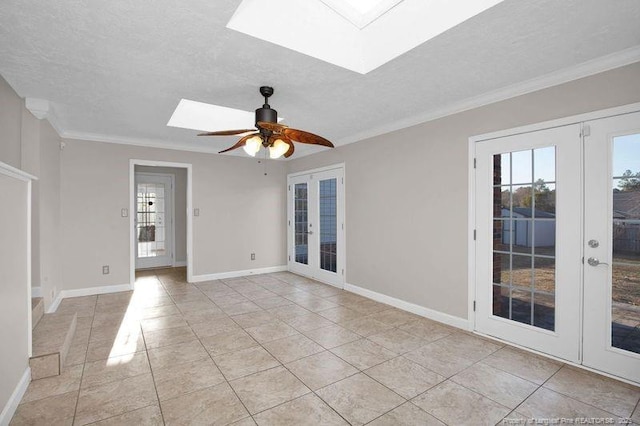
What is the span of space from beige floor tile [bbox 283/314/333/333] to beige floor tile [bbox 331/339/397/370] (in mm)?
551

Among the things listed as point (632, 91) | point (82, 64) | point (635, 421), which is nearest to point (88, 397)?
point (82, 64)

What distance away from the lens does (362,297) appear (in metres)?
4.50

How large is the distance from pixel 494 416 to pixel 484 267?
1.49m

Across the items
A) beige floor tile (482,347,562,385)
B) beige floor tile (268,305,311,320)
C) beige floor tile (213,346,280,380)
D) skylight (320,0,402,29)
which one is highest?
skylight (320,0,402,29)

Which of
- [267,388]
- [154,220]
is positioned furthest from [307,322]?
[154,220]

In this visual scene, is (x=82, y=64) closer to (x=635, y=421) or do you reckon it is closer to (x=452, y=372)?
(x=452, y=372)

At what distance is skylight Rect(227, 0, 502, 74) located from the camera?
1.96m

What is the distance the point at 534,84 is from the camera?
105 inches

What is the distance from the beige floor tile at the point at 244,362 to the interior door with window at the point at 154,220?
5030 millimetres

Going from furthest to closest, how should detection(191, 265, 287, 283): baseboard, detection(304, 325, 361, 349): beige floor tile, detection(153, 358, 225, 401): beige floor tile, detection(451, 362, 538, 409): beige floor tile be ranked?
detection(191, 265, 287, 283): baseboard < detection(304, 325, 361, 349): beige floor tile < detection(153, 358, 225, 401): beige floor tile < detection(451, 362, 538, 409): beige floor tile

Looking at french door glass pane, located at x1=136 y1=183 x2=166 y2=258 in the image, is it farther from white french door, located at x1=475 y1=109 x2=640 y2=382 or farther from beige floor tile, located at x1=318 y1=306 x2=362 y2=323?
white french door, located at x1=475 y1=109 x2=640 y2=382

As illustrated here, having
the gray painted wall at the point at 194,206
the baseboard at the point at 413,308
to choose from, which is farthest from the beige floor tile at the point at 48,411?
the baseboard at the point at 413,308

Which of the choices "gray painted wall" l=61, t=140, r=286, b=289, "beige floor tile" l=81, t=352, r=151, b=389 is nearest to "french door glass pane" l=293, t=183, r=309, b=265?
"gray painted wall" l=61, t=140, r=286, b=289

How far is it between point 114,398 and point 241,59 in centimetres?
260
